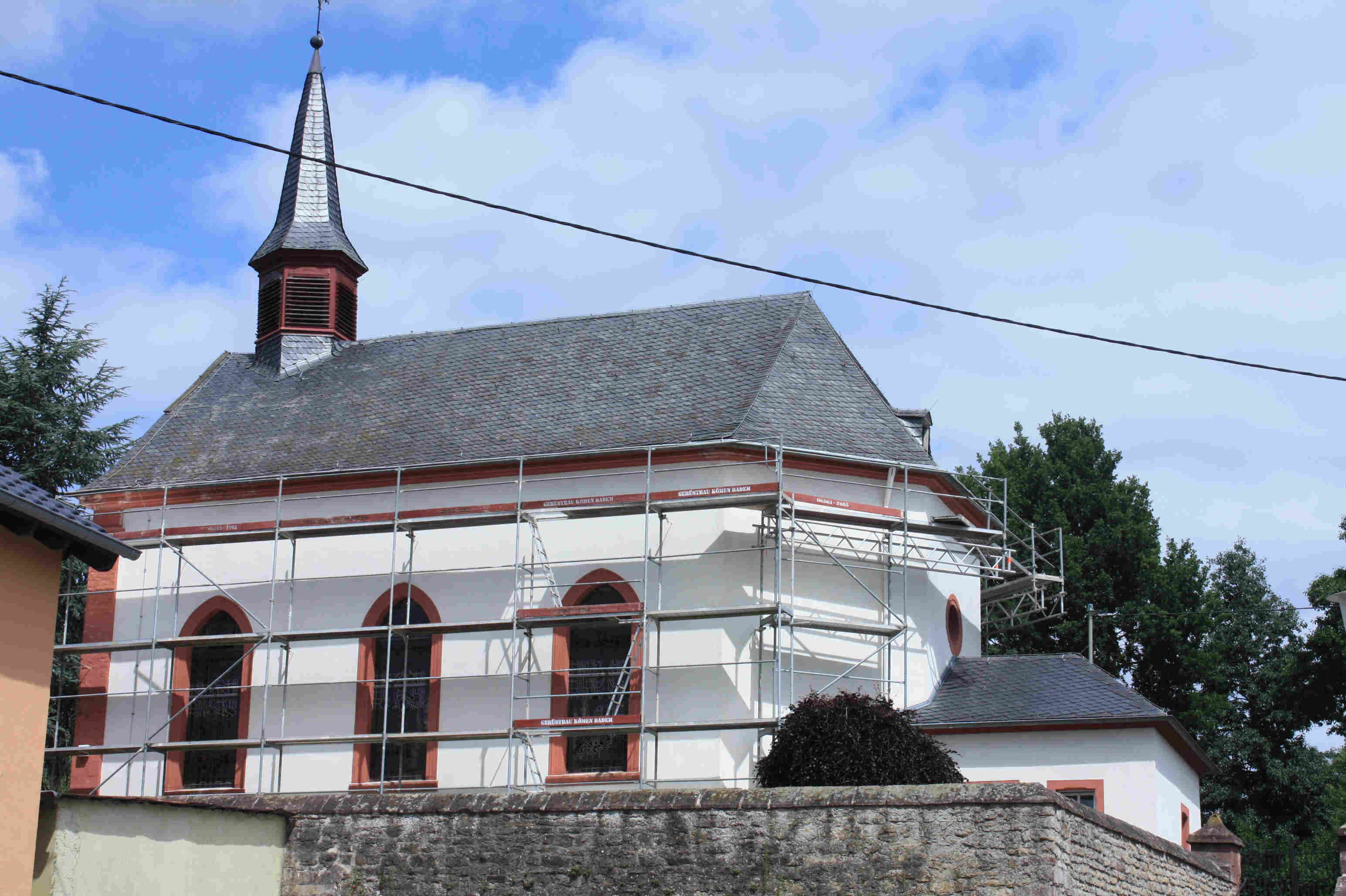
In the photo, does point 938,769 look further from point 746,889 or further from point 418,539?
point 418,539

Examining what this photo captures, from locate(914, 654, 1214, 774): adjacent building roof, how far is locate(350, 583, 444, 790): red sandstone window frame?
20.8 ft

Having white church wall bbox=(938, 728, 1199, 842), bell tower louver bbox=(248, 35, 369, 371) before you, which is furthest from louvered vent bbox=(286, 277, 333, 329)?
white church wall bbox=(938, 728, 1199, 842)

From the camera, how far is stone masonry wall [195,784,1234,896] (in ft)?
41.6

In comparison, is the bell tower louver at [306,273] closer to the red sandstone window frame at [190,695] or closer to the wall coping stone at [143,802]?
the red sandstone window frame at [190,695]

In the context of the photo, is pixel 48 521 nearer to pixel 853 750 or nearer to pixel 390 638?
pixel 853 750

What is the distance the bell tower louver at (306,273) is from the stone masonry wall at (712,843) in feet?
44.6

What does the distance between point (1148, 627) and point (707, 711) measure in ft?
64.5

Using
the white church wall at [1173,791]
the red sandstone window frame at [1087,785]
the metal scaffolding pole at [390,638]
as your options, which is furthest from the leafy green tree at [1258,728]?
the metal scaffolding pole at [390,638]

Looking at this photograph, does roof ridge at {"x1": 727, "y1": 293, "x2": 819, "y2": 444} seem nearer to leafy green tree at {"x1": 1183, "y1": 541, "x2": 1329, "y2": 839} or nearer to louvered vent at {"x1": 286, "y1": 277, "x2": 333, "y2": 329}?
louvered vent at {"x1": 286, "y1": 277, "x2": 333, "y2": 329}

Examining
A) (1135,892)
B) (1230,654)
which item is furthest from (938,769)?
(1230,654)

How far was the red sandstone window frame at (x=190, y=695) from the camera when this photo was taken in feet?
73.2

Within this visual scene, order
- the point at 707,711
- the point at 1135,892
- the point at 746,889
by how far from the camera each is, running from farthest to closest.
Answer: the point at 707,711 < the point at 1135,892 < the point at 746,889

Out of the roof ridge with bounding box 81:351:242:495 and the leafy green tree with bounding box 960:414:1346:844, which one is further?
the leafy green tree with bounding box 960:414:1346:844

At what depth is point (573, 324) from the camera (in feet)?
84.7
